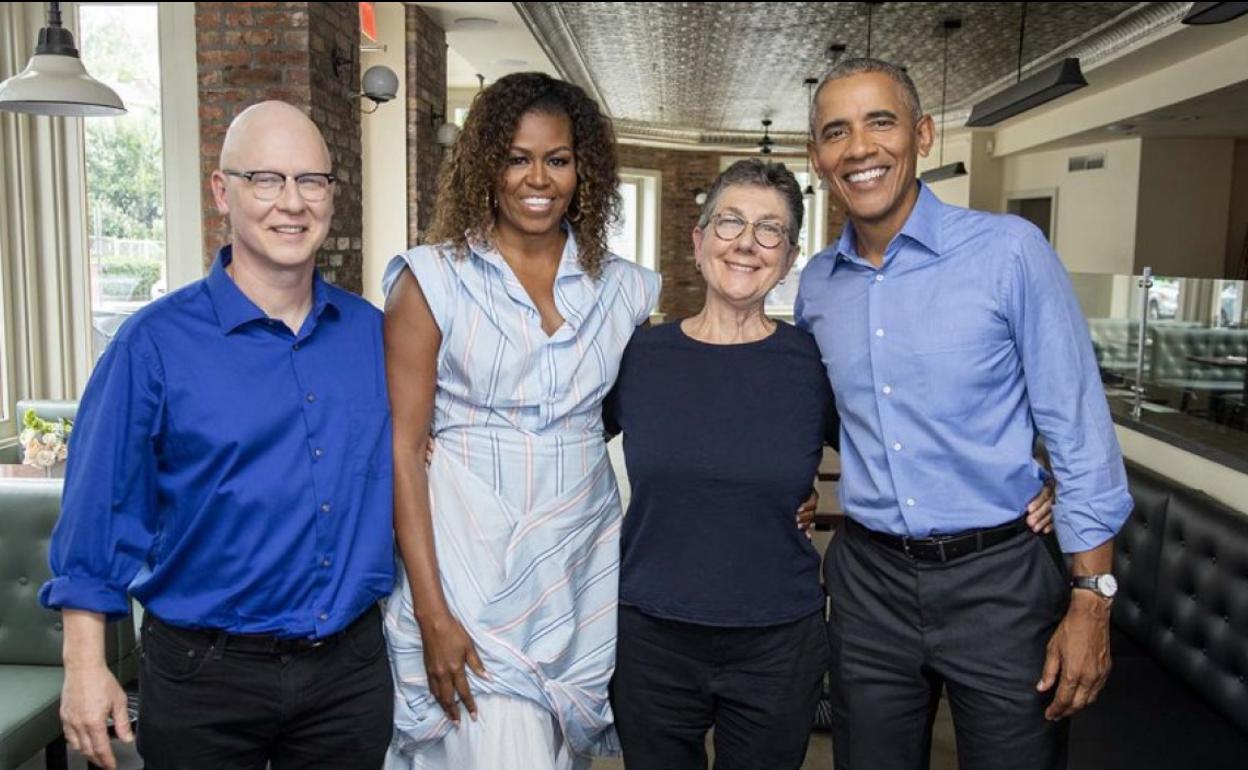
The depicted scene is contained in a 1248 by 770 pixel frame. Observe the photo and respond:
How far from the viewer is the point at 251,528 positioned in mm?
1499

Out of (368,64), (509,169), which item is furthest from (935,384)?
(368,64)

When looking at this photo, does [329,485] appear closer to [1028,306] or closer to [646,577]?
[646,577]

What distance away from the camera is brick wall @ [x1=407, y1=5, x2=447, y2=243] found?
7023 mm

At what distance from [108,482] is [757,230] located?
1123mm

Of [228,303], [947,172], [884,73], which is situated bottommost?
[228,303]

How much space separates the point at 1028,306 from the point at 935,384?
20 cm

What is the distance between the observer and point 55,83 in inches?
121

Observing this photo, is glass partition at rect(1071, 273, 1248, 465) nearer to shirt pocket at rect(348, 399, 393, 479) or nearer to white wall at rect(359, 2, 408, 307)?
shirt pocket at rect(348, 399, 393, 479)

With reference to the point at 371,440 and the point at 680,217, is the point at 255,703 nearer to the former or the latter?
the point at 371,440

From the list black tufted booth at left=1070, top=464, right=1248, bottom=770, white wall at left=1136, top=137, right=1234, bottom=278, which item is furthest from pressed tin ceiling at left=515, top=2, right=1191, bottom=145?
black tufted booth at left=1070, top=464, right=1248, bottom=770

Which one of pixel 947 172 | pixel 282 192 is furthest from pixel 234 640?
pixel 947 172

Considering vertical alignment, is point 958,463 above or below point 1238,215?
below

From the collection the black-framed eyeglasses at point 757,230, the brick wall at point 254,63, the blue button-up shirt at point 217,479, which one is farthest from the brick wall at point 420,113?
the blue button-up shirt at point 217,479

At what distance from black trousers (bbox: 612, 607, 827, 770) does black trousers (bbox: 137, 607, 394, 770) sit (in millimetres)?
447
